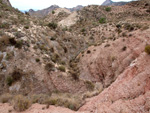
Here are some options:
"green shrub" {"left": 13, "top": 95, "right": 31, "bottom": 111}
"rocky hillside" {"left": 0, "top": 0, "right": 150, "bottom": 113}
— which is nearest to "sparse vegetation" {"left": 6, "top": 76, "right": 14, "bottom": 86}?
"rocky hillside" {"left": 0, "top": 0, "right": 150, "bottom": 113}

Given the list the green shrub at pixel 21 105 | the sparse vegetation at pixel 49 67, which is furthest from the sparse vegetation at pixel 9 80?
the green shrub at pixel 21 105

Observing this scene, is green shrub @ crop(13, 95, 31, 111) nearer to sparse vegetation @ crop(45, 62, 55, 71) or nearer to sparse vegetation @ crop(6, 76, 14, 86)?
sparse vegetation @ crop(6, 76, 14, 86)

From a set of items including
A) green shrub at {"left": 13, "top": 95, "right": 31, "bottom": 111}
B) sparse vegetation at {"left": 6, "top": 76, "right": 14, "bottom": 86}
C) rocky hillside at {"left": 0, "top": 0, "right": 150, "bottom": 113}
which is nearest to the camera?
rocky hillside at {"left": 0, "top": 0, "right": 150, "bottom": 113}

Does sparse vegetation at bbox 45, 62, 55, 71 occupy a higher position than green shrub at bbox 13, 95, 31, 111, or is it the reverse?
sparse vegetation at bbox 45, 62, 55, 71

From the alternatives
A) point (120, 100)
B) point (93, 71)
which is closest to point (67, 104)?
point (120, 100)

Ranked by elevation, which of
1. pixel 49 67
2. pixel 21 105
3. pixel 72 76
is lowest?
pixel 72 76

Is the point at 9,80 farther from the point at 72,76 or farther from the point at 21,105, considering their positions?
the point at 72,76

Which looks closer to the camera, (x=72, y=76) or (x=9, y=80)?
(x=9, y=80)

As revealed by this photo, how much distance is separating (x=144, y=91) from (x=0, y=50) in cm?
1287

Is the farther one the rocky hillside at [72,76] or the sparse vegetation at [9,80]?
the sparse vegetation at [9,80]

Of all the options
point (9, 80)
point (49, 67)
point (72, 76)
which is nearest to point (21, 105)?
point (9, 80)

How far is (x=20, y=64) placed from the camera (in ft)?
35.4

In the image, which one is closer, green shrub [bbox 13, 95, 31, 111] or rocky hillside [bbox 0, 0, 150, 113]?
rocky hillside [bbox 0, 0, 150, 113]

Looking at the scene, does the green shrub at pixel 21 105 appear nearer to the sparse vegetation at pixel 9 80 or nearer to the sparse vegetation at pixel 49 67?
the sparse vegetation at pixel 9 80
